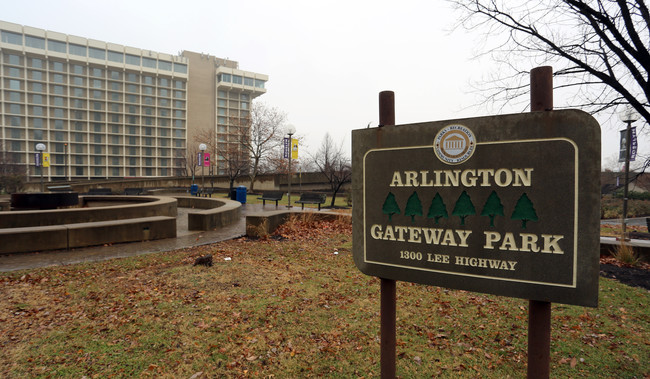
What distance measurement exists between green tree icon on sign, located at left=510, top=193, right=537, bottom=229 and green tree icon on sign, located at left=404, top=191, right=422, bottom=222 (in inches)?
21.7

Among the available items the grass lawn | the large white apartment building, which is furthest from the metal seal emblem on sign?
the large white apartment building

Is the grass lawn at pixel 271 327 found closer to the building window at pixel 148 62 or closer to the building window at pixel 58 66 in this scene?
the building window at pixel 58 66

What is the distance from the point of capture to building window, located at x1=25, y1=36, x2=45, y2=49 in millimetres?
63562

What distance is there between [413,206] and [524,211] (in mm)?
645

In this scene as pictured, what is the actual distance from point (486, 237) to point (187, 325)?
12.1ft

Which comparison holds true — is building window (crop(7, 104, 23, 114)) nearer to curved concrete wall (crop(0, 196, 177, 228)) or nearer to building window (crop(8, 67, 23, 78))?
building window (crop(8, 67, 23, 78))

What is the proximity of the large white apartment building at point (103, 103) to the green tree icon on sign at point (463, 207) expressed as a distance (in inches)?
2287

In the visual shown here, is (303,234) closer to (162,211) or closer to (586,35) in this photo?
(162,211)

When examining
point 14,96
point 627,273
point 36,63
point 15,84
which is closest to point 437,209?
point 627,273

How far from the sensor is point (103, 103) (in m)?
71.0

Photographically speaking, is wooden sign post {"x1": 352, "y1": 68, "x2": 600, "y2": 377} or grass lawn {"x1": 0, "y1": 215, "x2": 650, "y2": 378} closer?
wooden sign post {"x1": 352, "y1": 68, "x2": 600, "y2": 377}

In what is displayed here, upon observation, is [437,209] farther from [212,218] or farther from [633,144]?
[633,144]

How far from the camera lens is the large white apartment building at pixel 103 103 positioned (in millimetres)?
63281

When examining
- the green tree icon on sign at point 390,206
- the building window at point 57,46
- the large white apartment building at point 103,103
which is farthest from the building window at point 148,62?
the green tree icon on sign at point 390,206
